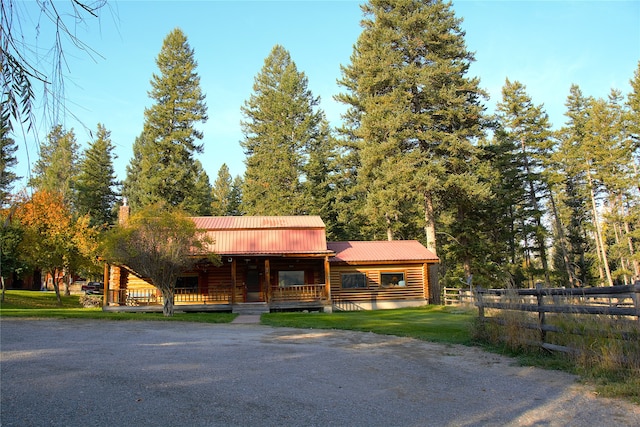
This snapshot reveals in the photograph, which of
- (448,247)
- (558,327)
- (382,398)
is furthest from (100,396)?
(448,247)

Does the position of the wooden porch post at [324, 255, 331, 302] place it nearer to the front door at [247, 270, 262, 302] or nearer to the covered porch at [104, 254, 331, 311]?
the covered porch at [104, 254, 331, 311]

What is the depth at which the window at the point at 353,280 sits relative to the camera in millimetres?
23859

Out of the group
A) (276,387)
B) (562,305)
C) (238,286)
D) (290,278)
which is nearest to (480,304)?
(562,305)

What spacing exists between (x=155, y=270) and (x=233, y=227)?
293 inches

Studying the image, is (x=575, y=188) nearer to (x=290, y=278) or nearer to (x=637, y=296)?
(x=290, y=278)

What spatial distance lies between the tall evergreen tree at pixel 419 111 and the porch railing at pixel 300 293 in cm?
711

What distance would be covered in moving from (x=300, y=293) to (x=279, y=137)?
59.1 feet

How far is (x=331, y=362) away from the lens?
758cm

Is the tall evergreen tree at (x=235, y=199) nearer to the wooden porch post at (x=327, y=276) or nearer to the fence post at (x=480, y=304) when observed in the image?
the wooden porch post at (x=327, y=276)

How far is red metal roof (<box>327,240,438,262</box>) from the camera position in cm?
2380

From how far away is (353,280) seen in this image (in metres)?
23.9

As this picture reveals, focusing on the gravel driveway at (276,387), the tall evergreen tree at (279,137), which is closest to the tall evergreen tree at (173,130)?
the tall evergreen tree at (279,137)

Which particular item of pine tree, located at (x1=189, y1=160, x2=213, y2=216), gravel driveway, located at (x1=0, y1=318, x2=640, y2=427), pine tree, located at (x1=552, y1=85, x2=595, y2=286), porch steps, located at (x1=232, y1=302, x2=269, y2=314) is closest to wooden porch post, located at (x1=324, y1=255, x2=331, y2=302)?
porch steps, located at (x1=232, y1=302, x2=269, y2=314)

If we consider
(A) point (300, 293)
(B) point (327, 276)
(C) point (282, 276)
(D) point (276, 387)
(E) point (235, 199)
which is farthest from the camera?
(E) point (235, 199)
